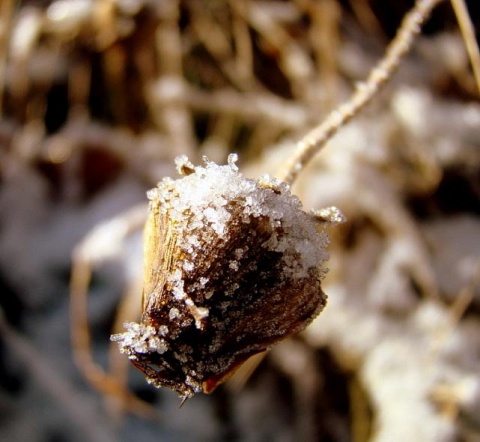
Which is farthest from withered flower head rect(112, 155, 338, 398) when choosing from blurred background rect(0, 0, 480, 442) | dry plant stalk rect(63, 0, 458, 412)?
blurred background rect(0, 0, 480, 442)

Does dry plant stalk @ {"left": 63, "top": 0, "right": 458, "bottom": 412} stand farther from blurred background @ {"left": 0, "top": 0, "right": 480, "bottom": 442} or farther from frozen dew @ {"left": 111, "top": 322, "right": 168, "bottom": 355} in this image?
blurred background @ {"left": 0, "top": 0, "right": 480, "bottom": 442}

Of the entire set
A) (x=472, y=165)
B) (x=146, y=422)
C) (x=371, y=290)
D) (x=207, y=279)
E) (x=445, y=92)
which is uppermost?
(x=445, y=92)

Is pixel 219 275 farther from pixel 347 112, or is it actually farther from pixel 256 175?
pixel 256 175

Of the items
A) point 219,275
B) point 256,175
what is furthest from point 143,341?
point 256,175

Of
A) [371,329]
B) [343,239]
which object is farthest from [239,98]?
[371,329]

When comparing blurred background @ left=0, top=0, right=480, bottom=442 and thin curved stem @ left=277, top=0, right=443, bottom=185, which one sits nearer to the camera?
thin curved stem @ left=277, top=0, right=443, bottom=185

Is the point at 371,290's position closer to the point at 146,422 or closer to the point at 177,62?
the point at 146,422
